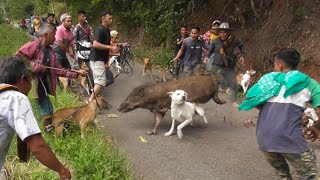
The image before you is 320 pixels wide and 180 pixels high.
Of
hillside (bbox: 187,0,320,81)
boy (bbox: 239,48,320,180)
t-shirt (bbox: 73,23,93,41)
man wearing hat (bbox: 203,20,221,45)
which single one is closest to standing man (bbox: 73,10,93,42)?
t-shirt (bbox: 73,23,93,41)

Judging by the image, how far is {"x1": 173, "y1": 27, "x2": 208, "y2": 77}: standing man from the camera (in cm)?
959

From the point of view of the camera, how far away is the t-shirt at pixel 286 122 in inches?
160

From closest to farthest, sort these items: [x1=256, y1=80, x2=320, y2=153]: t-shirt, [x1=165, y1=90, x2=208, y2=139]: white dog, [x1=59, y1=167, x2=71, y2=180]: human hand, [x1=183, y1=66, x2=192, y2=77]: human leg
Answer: [x1=59, y1=167, x2=71, y2=180]: human hand, [x1=256, y1=80, x2=320, y2=153]: t-shirt, [x1=165, y1=90, x2=208, y2=139]: white dog, [x1=183, y1=66, x2=192, y2=77]: human leg

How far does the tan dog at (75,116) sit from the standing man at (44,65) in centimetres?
20

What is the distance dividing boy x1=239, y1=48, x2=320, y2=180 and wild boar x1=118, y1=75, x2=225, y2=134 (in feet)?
11.2

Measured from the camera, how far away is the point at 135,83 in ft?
40.9

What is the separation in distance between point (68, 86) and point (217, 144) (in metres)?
5.42

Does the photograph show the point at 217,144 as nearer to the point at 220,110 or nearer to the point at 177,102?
the point at 177,102

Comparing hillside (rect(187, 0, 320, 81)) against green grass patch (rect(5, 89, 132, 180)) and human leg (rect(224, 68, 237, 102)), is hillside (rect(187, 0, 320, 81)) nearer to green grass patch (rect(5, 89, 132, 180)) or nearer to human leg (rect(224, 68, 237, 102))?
human leg (rect(224, 68, 237, 102))

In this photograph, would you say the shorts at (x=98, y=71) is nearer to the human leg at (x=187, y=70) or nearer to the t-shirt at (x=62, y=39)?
the t-shirt at (x=62, y=39)

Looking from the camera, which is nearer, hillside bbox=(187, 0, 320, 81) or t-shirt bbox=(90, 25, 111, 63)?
t-shirt bbox=(90, 25, 111, 63)

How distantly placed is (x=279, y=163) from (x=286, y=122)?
594 millimetres

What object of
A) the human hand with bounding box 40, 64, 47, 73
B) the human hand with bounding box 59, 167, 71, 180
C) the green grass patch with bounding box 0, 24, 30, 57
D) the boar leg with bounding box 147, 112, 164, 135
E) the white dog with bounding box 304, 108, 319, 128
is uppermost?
the human hand with bounding box 40, 64, 47, 73

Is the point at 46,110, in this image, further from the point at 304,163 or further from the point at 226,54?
the point at 304,163
